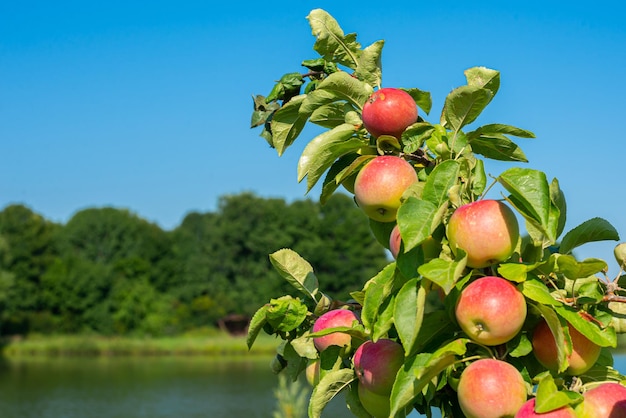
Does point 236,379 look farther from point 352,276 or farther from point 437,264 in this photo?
point 437,264

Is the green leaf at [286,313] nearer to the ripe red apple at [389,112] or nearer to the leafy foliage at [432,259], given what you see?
the leafy foliage at [432,259]

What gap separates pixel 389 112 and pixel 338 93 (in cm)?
15

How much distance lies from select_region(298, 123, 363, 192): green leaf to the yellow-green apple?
1.43ft

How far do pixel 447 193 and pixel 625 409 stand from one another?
45 centimetres

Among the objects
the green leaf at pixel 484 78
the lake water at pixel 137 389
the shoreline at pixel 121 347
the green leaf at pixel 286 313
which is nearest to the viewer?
the green leaf at pixel 484 78

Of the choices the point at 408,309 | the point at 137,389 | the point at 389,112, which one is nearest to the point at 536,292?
the point at 408,309

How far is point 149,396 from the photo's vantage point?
21.0m

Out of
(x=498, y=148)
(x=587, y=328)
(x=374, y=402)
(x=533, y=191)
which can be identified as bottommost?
(x=374, y=402)

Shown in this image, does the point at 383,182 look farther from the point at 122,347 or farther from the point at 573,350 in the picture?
the point at 122,347

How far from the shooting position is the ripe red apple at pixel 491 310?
1.19 metres

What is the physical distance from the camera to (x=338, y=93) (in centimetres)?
156

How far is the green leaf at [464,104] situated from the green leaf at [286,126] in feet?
1.30

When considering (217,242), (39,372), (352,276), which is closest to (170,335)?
(217,242)

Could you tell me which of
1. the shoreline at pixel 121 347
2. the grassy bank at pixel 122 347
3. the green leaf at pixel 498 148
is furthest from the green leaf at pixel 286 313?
the grassy bank at pixel 122 347
